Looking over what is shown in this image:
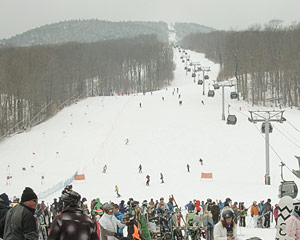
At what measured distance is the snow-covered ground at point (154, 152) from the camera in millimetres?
28219

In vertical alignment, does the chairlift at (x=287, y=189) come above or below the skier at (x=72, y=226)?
below

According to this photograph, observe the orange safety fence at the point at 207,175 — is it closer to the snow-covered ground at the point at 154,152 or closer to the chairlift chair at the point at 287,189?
the snow-covered ground at the point at 154,152

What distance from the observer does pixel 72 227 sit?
3.85 m

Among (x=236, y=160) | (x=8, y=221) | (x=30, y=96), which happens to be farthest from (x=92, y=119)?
(x=8, y=221)

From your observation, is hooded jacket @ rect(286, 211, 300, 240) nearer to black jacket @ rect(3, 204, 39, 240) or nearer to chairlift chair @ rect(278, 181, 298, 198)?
black jacket @ rect(3, 204, 39, 240)

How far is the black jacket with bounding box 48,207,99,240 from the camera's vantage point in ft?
12.6

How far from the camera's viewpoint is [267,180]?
28672 mm

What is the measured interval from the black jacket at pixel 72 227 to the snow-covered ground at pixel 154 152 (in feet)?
33.4

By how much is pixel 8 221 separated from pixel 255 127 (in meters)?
44.2

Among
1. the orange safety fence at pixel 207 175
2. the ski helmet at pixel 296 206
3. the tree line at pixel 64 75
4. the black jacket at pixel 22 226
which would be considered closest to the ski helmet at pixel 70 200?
the black jacket at pixel 22 226

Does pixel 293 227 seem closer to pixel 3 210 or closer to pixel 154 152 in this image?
pixel 3 210

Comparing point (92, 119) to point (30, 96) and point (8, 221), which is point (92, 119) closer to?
point (30, 96)

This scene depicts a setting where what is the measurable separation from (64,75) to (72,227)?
80.2 meters

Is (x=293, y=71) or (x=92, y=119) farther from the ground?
(x=293, y=71)
